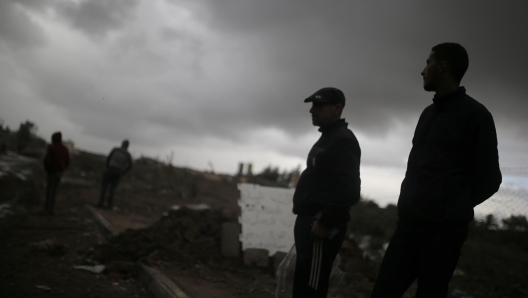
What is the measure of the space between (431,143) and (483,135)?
0.25 meters

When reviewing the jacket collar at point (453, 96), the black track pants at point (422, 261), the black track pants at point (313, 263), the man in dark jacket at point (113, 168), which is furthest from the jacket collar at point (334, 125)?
the man in dark jacket at point (113, 168)

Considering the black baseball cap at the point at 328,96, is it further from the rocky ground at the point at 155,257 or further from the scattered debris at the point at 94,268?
the scattered debris at the point at 94,268

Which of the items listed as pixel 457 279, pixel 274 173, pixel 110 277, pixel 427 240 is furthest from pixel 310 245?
pixel 274 173

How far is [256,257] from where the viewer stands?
5863mm

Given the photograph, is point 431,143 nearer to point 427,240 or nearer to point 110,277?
point 427,240

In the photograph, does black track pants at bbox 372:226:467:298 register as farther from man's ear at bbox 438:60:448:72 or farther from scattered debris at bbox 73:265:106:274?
scattered debris at bbox 73:265:106:274

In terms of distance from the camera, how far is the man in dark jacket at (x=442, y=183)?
80.0 inches

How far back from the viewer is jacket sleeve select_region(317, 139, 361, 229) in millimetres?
2556

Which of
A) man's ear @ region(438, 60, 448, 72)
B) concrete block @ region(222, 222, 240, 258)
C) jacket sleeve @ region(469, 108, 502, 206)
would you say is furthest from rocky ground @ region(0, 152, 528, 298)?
man's ear @ region(438, 60, 448, 72)

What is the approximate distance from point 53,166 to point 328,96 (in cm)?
800

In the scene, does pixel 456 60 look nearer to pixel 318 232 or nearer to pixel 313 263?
pixel 318 232

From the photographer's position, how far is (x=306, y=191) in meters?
2.78

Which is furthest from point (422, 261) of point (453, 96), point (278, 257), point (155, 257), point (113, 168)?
point (113, 168)

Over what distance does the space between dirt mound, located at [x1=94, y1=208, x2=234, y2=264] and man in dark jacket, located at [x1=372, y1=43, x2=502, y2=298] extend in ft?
13.4
